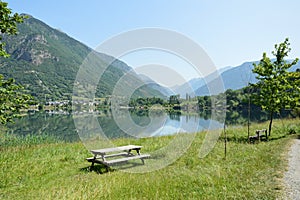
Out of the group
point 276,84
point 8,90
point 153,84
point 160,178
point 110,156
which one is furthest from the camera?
point 276,84

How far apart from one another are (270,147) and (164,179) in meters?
6.96

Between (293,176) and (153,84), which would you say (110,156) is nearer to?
(153,84)

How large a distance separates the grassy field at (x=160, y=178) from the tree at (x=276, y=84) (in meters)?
5.00

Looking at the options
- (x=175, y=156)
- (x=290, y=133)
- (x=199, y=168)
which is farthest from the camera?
(x=290, y=133)

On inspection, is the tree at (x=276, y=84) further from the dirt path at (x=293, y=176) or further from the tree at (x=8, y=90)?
the tree at (x=8, y=90)

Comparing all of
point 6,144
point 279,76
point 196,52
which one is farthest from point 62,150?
point 279,76

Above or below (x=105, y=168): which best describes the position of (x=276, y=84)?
above

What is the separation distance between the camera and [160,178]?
24.6 ft

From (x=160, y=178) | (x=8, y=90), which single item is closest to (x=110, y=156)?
(x=160, y=178)

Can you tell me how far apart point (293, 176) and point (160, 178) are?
12.0ft

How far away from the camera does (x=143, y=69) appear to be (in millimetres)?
9984

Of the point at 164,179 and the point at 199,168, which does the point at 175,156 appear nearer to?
the point at 199,168

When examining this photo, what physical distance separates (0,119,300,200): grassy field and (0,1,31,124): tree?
2141 millimetres

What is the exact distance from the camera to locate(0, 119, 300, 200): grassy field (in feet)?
19.6
